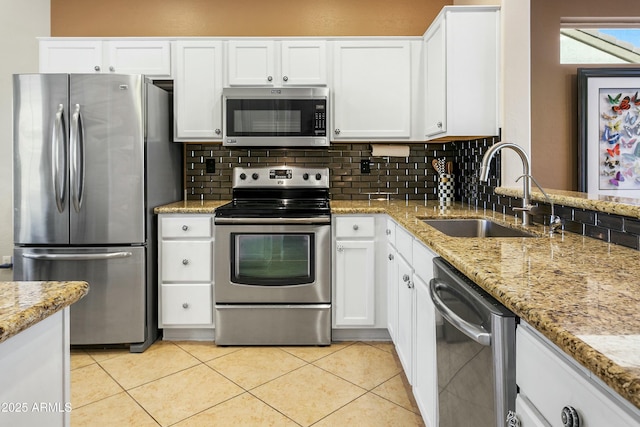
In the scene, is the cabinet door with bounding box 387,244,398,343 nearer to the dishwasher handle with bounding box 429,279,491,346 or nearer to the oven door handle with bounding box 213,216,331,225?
the oven door handle with bounding box 213,216,331,225

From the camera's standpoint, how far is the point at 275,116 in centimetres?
302

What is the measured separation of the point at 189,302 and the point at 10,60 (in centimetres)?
226

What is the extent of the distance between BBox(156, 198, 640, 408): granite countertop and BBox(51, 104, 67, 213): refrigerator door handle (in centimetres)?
215

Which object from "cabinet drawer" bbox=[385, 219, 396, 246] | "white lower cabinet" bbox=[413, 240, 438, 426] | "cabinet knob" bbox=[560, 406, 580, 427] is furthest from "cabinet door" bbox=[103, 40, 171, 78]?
"cabinet knob" bbox=[560, 406, 580, 427]

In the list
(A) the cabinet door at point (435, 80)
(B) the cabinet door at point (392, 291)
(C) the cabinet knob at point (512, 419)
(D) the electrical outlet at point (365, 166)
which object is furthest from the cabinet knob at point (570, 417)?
(D) the electrical outlet at point (365, 166)

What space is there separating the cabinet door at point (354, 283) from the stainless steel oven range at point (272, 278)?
8 cm

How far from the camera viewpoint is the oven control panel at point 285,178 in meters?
3.36

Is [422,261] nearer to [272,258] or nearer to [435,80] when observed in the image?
[272,258]

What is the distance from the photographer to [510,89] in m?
2.49

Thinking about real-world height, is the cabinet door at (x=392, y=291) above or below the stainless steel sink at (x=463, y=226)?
below

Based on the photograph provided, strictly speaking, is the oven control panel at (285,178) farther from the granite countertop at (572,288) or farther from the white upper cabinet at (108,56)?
the granite countertop at (572,288)

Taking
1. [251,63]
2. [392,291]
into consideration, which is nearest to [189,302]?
[392,291]

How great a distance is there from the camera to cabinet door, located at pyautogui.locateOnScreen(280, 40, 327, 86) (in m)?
3.11

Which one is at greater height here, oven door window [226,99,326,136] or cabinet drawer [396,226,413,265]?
oven door window [226,99,326,136]
